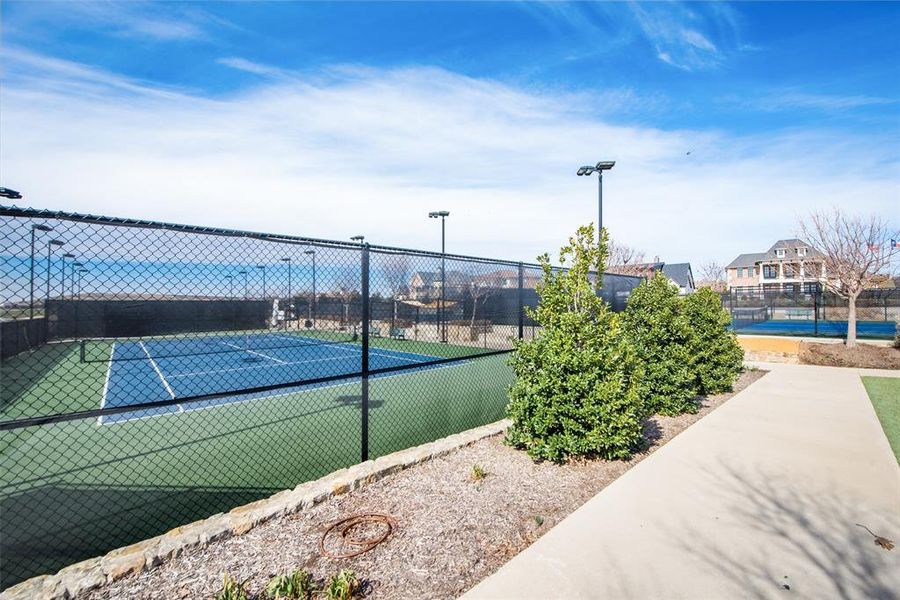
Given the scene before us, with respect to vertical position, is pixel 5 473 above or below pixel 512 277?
below

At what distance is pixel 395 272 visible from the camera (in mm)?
5453

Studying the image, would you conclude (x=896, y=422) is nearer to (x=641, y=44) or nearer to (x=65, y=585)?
(x=641, y=44)

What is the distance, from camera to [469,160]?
13.8 metres

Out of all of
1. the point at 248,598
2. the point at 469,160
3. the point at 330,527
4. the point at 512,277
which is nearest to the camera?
the point at 248,598

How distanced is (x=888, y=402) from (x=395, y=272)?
26.9ft

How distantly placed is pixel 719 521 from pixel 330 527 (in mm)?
2877

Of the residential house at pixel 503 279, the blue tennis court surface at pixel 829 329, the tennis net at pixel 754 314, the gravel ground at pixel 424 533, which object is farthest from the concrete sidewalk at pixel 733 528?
the tennis net at pixel 754 314

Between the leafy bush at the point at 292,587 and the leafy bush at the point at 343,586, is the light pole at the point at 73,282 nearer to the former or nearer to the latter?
the leafy bush at the point at 292,587

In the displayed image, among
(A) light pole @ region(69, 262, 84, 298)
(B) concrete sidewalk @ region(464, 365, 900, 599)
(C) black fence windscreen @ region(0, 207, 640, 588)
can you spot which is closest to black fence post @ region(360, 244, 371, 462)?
(C) black fence windscreen @ region(0, 207, 640, 588)

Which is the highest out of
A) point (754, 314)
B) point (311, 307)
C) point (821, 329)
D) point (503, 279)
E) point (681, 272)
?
point (681, 272)

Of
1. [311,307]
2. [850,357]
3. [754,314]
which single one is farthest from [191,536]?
[754,314]

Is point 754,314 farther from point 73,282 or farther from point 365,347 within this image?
point 73,282

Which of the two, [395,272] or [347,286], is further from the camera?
[395,272]

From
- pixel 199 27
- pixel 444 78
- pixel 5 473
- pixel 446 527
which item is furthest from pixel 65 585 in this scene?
pixel 444 78
